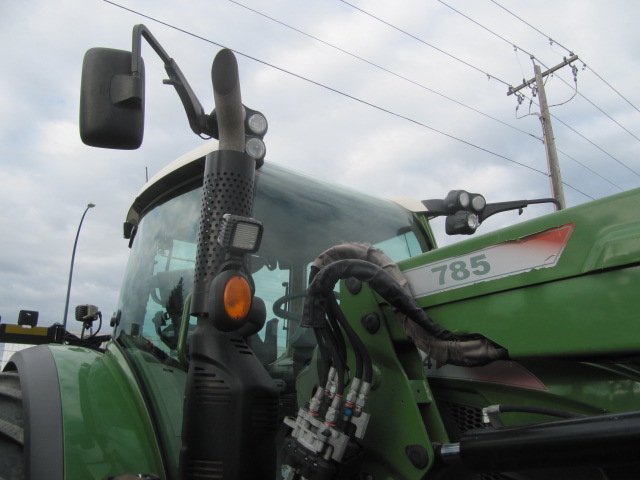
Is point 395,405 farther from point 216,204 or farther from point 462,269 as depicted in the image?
point 216,204

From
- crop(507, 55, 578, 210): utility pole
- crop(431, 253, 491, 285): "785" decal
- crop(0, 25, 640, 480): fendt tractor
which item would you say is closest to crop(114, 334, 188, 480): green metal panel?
crop(0, 25, 640, 480): fendt tractor

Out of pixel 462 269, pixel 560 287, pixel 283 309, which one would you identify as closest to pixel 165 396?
pixel 283 309

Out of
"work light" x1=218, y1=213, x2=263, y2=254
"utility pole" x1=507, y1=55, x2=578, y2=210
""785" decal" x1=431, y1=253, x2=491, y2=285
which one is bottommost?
""785" decal" x1=431, y1=253, x2=491, y2=285

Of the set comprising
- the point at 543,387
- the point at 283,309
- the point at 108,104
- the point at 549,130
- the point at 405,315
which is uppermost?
the point at 549,130

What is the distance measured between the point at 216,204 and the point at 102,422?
33.6 inches

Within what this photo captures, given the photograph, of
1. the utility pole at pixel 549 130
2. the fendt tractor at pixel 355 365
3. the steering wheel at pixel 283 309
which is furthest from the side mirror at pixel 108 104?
the utility pole at pixel 549 130

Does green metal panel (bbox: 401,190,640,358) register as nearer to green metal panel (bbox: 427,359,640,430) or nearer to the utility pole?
green metal panel (bbox: 427,359,640,430)

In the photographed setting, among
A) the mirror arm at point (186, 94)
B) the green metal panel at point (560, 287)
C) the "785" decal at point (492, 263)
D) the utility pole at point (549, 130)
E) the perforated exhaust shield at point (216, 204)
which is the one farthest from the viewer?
the utility pole at point (549, 130)

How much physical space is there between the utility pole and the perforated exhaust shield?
12191 mm

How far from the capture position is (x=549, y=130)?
561 inches

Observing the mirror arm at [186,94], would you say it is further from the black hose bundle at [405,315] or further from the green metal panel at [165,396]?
the green metal panel at [165,396]

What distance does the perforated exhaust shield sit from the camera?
5.42 feet

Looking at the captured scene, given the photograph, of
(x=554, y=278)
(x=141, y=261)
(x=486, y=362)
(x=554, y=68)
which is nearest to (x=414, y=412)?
(x=486, y=362)

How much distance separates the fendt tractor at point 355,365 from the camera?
1298mm
